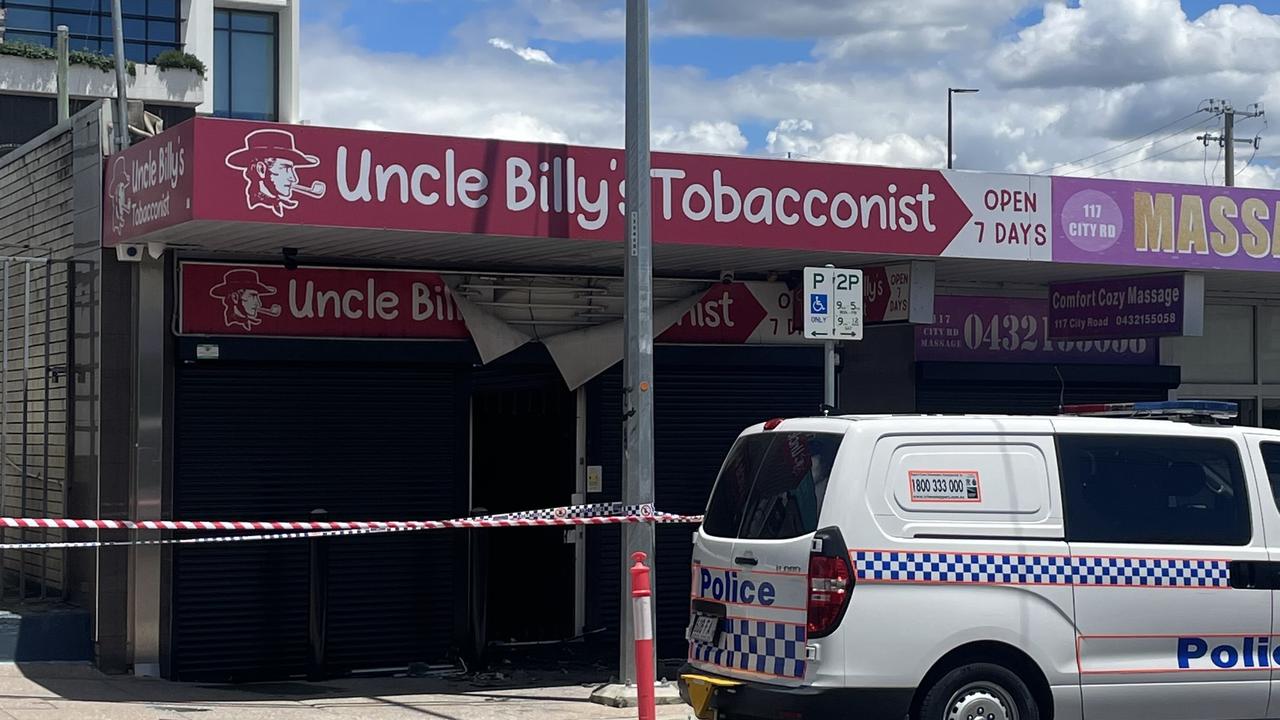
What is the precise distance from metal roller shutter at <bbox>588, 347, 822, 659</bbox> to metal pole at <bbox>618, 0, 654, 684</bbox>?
9.31 feet

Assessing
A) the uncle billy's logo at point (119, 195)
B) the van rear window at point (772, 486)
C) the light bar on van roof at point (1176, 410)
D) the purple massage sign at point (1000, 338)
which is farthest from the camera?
the purple massage sign at point (1000, 338)

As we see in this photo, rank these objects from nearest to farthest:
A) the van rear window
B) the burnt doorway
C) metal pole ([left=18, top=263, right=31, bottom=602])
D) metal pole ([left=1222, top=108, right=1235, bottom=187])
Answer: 1. the van rear window
2. metal pole ([left=18, top=263, right=31, bottom=602])
3. the burnt doorway
4. metal pole ([left=1222, top=108, right=1235, bottom=187])

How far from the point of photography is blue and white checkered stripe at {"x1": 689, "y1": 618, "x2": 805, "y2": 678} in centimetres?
821

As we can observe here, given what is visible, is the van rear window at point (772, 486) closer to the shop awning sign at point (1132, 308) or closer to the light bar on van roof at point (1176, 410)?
the light bar on van roof at point (1176, 410)

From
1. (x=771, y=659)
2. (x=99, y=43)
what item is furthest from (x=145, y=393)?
(x=99, y=43)

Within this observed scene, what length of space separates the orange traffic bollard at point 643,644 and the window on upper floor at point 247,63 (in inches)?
2203

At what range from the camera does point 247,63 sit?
6266cm

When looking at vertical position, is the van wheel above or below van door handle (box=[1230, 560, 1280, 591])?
below

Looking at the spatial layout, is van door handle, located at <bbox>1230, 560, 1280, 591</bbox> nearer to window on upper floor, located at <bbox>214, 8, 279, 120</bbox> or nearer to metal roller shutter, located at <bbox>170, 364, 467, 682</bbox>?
metal roller shutter, located at <bbox>170, 364, 467, 682</bbox>

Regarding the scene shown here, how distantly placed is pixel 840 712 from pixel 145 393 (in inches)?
259

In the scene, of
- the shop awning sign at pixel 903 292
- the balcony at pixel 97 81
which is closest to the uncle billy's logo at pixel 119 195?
the shop awning sign at pixel 903 292

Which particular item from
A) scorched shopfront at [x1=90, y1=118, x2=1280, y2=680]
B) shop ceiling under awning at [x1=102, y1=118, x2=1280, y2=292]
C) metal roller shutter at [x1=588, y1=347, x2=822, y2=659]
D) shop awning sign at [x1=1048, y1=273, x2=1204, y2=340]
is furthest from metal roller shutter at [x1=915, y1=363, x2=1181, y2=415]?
metal roller shutter at [x1=588, y1=347, x2=822, y2=659]

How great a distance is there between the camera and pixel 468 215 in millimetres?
11375

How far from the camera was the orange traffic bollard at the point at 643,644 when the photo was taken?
8852 mm
